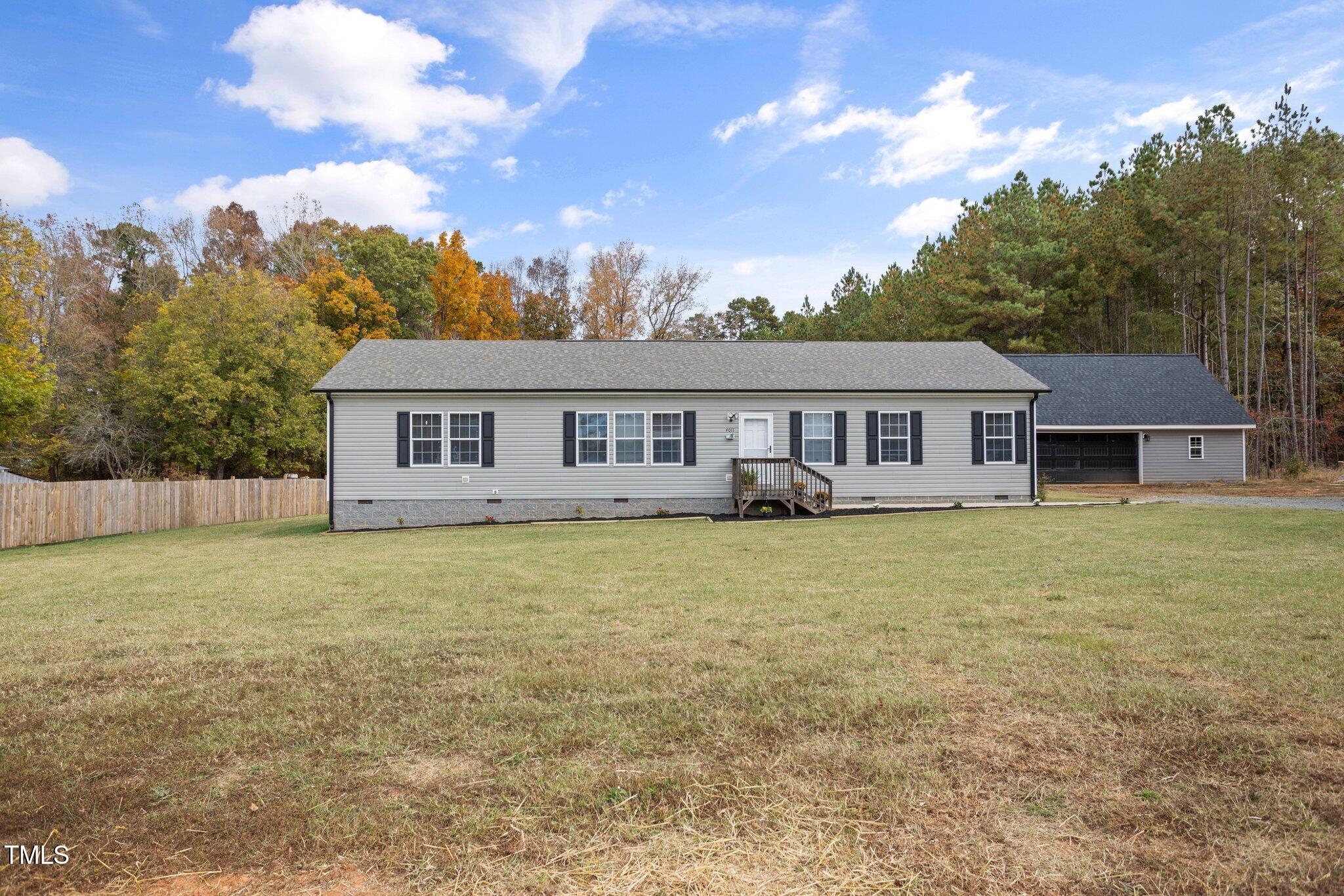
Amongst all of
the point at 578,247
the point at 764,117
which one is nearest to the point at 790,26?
the point at 764,117

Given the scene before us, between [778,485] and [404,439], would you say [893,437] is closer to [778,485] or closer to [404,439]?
[778,485]

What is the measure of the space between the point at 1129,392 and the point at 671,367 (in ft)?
59.1

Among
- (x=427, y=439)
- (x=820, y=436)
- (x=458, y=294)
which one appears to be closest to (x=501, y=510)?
(x=427, y=439)

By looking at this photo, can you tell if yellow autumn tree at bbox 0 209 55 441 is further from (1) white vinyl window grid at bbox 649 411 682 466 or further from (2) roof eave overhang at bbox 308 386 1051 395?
(1) white vinyl window grid at bbox 649 411 682 466

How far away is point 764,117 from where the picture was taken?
19.6 metres

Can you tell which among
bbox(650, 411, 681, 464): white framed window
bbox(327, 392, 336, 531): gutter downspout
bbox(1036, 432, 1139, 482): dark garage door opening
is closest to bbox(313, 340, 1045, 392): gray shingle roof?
bbox(327, 392, 336, 531): gutter downspout

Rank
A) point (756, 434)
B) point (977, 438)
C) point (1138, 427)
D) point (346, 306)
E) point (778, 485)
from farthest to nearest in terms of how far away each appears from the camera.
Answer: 1. point (346, 306)
2. point (1138, 427)
3. point (977, 438)
4. point (756, 434)
5. point (778, 485)

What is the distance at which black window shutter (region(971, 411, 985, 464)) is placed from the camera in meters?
18.3

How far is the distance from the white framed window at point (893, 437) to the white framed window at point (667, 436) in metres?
5.08

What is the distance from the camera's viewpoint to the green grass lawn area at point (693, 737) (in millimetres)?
2367

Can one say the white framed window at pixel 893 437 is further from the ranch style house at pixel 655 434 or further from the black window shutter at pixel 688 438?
the black window shutter at pixel 688 438

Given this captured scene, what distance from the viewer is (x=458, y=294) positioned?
35062mm

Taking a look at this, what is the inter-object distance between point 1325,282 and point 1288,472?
10.6 m

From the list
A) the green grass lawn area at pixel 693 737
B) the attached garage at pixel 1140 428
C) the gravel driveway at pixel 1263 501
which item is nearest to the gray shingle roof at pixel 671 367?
the gravel driveway at pixel 1263 501
